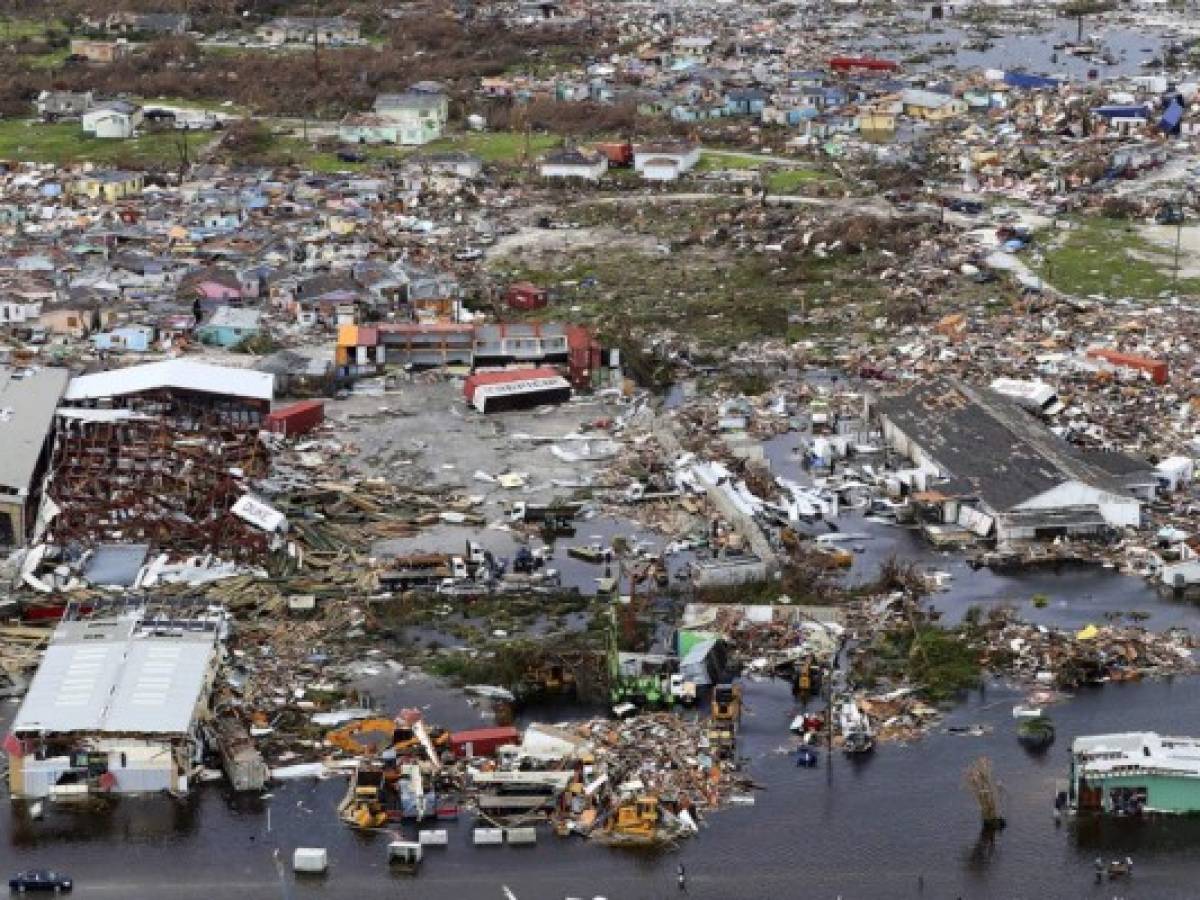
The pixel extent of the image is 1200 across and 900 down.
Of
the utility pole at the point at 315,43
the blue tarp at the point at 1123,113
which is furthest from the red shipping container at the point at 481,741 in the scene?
the utility pole at the point at 315,43

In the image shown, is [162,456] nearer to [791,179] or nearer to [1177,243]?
[1177,243]

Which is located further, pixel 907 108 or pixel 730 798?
pixel 907 108

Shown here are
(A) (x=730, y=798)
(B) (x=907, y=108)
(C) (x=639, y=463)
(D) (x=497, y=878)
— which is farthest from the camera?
(B) (x=907, y=108)

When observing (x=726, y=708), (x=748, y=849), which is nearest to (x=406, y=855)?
(x=748, y=849)

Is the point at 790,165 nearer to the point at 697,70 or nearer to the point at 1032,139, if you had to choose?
the point at 1032,139

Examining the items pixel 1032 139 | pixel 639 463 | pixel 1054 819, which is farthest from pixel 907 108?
pixel 1054 819

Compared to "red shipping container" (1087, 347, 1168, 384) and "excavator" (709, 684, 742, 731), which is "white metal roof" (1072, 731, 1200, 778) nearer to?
"excavator" (709, 684, 742, 731)

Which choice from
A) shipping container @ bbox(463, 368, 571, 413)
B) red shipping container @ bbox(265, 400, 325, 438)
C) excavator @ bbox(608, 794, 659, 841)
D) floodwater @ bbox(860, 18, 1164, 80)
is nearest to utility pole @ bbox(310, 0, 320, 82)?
floodwater @ bbox(860, 18, 1164, 80)
